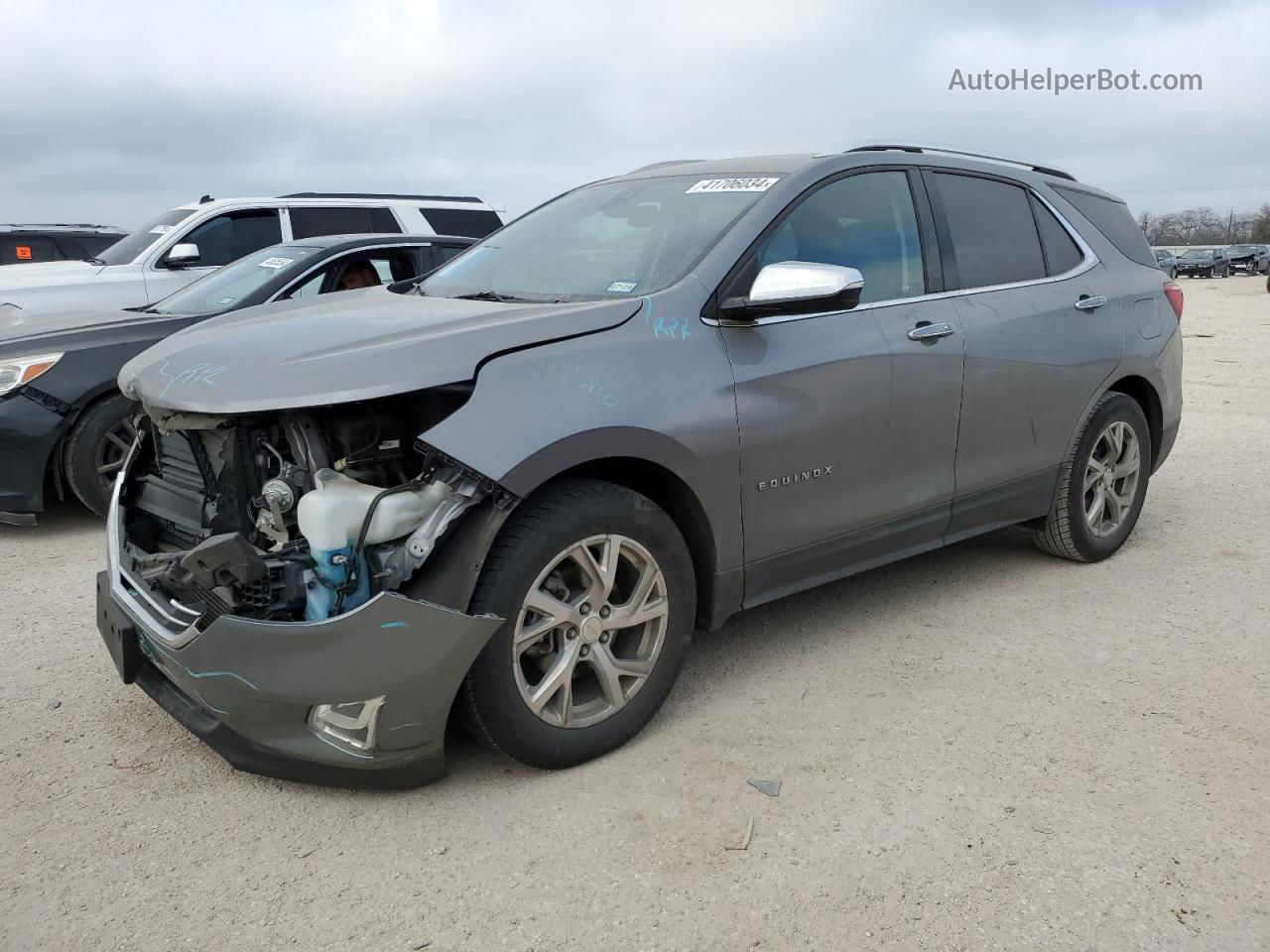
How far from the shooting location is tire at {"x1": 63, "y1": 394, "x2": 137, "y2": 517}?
17.9 ft

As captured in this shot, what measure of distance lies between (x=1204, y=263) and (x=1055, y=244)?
1978 inches

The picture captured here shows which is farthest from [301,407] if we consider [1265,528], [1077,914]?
[1265,528]

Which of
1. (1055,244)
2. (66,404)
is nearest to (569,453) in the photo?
(1055,244)

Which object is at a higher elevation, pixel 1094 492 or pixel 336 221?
pixel 336 221

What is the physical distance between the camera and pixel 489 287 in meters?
3.76

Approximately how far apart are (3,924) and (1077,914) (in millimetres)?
2512

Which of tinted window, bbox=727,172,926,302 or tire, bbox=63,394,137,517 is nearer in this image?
tinted window, bbox=727,172,926,302

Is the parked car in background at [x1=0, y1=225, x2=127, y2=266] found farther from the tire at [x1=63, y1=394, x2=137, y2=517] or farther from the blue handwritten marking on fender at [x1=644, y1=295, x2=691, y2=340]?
the blue handwritten marking on fender at [x1=644, y1=295, x2=691, y2=340]

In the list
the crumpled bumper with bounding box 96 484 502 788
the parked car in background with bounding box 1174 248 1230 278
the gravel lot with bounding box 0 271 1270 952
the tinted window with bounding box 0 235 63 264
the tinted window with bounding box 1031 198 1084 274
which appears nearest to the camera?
the gravel lot with bounding box 0 271 1270 952

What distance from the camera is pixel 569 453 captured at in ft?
9.18

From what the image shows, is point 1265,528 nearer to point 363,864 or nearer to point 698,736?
point 698,736

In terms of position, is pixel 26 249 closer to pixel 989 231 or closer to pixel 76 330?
pixel 76 330

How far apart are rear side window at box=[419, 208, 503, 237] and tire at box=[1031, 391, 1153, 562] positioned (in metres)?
6.86

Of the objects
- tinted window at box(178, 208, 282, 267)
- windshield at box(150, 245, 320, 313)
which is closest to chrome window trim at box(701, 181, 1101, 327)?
windshield at box(150, 245, 320, 313)
